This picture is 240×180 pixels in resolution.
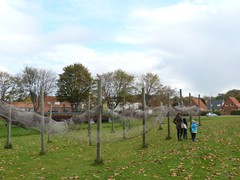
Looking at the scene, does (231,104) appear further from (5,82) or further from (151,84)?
(5,82)

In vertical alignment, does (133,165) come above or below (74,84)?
below

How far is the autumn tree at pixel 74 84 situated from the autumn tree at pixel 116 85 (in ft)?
11.7

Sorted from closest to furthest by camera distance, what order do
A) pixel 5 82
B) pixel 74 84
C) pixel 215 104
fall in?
1. pixel 5 82
2. pixel 74 84
3. pixel 215 104

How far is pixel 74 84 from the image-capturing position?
60.9m

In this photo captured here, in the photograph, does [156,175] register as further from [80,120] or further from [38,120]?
[80,120]

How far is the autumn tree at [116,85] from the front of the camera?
Answer: 60.7m

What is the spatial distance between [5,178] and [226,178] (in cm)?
617

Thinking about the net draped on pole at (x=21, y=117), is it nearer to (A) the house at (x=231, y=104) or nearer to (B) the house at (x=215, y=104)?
(A) the house at (x=231, y=104)

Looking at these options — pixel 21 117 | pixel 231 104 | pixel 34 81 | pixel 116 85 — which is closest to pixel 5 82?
pixel 34 81

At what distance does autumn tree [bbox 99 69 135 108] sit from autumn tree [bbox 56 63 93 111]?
3.56m

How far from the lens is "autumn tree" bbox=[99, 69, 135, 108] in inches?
2391

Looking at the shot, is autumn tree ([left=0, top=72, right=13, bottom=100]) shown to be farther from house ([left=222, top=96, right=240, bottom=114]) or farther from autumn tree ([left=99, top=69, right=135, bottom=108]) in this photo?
house ([left=222, top=96, right=240, bottom=114])

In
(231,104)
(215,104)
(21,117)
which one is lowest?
(21,117)

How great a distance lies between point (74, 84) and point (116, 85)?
28.1 feet
